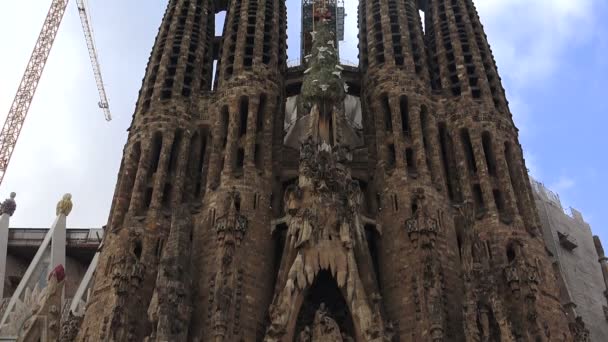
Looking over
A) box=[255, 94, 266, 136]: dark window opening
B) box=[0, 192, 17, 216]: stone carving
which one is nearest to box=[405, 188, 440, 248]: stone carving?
box=[255, 94, 266, 136]: dark window opening

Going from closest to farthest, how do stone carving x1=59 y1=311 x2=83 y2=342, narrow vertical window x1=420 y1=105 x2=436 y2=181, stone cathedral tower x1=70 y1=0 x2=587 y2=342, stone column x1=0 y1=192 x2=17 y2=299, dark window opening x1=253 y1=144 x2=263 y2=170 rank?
stone cathedral tower x1=70 y1=0 x2=587 y2=342 < stone carving x1=59 y1=311 x2=83 y2=342 < narrow vertical window x1=420 y1=105 x2=436 y2=181 < dark window opening x1=253 y1=144 x2=263 y2=170 < stone column x1=0 y1=192 x2=17 y2=299

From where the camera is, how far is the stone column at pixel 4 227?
36844 millimetres

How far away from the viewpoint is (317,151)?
25.6 meters

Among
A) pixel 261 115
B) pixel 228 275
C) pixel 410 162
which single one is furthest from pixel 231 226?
pixel 410 162

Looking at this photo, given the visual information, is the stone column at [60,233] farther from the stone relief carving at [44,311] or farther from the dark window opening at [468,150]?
the dark window opening at [468,150]

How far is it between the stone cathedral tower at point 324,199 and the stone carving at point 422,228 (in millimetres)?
54

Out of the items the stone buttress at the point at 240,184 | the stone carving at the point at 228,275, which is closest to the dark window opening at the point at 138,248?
the stone buttress at the point at 240,184

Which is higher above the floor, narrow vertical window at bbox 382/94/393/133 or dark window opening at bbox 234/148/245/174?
narrow vertical window at bbox 382/94/393/133

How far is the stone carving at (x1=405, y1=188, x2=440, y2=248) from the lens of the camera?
24.2 meters

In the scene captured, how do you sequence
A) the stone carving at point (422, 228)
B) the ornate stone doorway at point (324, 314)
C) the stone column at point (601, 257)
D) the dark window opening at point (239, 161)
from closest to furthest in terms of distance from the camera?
the ornate stone doorway at point (324, 314)
the stone carving at point (422, 228)
the dark window opening at point (239, 161)
the stone column at point (601, 257)

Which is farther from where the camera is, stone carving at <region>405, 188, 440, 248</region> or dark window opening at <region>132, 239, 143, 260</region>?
dark window opening at <region>132, 239, 143, 260</region>

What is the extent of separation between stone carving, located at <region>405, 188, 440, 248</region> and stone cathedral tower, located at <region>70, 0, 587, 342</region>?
2.1 inches

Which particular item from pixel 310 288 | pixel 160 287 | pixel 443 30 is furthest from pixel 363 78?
pixel 160 287

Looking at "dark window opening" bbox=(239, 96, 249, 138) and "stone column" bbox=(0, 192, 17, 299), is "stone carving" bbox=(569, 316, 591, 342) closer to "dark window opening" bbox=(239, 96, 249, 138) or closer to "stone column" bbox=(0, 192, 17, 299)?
"dark window opening" bbox=(239, 96, 249, 138)
